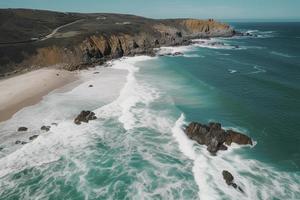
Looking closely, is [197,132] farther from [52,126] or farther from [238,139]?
[52,126]

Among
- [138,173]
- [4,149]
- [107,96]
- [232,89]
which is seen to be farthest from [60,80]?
[138,173]

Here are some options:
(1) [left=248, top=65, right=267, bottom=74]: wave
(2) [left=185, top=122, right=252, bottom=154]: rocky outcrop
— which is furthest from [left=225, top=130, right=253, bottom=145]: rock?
(1) [left=248, top=65, right=267, bottom=74]: wave

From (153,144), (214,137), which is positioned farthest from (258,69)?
(153,144)

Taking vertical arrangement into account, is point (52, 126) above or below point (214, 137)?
below

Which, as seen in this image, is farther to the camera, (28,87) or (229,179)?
(28,87)

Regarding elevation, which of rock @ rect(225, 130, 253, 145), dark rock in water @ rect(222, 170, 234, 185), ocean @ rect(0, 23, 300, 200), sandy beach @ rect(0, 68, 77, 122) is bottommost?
sandy beach @ rect(0, 68, 77, 122)

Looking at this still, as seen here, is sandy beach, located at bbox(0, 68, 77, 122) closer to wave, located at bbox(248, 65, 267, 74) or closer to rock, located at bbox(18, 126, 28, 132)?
rock, located at bbox(18, 126, 28, 132)

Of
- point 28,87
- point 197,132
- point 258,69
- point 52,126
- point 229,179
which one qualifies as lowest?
point 258,69

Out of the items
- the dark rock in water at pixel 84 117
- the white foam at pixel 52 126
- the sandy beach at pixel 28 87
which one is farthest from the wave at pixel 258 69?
the dark rock in water at pixel 84 117
